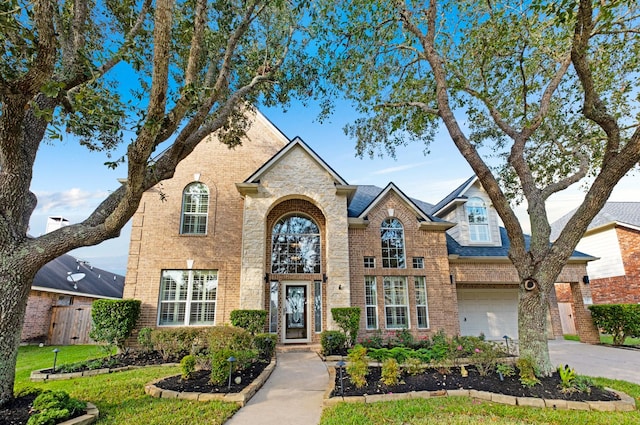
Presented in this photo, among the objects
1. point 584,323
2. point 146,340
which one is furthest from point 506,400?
point 584,323

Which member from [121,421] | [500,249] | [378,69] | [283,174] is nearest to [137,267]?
[283,174]

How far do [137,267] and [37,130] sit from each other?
723 centimetres

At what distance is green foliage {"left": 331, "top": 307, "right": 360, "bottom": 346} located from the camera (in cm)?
1064

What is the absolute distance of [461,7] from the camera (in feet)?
29.3

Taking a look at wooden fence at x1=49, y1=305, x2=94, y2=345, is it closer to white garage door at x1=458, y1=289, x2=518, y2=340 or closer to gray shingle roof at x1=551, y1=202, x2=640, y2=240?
white garage door at x1=458, y1=289, x2=518, y2=340

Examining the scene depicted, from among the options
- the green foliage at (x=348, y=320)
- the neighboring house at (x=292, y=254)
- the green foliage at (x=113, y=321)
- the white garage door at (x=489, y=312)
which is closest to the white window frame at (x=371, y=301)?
the neighboring house at (x=292, y=254)

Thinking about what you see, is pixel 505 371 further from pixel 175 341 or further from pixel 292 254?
pixel 175 341

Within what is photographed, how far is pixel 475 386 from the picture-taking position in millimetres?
5871

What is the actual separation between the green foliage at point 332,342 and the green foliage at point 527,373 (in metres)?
5.10

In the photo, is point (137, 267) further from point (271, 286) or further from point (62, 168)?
point (271, 286)

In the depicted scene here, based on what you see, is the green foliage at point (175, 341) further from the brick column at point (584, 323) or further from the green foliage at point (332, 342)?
the brick column at point (584, 323)

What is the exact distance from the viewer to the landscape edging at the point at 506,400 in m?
5.08

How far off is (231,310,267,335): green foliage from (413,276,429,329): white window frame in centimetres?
587

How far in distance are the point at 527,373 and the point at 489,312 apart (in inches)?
355
